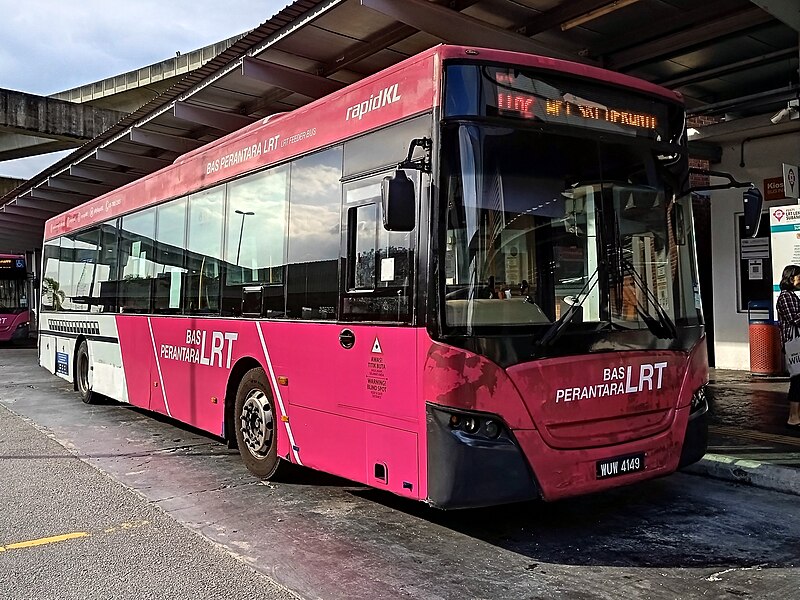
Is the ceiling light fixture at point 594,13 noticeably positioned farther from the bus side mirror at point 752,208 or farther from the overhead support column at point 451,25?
the bus side mirror at point 752,208

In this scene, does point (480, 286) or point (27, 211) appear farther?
point (27, 211)

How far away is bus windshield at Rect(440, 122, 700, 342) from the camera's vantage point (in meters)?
4.69

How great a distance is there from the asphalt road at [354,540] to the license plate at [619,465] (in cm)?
52

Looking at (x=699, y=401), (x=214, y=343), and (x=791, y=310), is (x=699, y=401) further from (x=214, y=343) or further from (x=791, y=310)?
(x=214, y=343)

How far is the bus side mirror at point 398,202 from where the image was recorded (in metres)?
4.59

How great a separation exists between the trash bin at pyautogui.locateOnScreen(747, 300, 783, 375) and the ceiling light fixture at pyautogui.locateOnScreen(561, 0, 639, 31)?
6382 mm

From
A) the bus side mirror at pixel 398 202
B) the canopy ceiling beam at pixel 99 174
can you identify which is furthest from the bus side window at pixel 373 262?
the canopy ceiling beam at pixel 99 174

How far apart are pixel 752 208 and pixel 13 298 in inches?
1164

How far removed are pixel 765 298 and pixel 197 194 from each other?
33.3 ft

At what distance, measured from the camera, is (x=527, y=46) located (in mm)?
9828

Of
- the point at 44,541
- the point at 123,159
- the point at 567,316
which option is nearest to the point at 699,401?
the point at 567,316

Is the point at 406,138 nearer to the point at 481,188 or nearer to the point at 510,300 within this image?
the point at 481,188

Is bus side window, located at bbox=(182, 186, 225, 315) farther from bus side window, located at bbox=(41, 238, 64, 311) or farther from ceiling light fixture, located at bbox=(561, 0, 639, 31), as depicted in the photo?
bus side window, located at bbox=(41, 238, 64, 311)

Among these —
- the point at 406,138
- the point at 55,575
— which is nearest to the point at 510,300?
the point at 406,138
